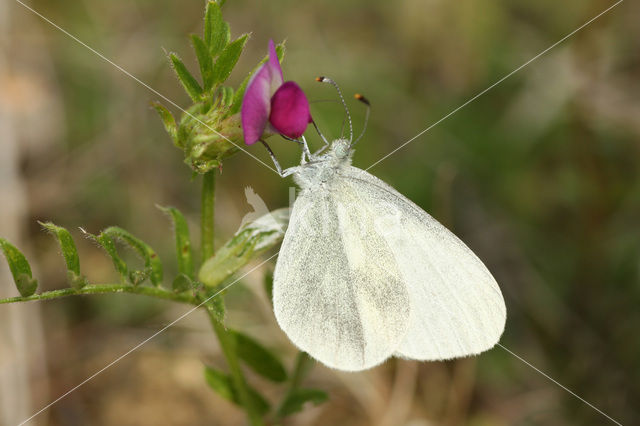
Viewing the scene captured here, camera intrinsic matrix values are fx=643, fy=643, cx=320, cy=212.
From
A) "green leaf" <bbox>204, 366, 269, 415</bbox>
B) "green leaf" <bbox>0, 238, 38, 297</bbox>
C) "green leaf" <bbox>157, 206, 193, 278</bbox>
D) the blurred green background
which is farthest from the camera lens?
the blurred green background

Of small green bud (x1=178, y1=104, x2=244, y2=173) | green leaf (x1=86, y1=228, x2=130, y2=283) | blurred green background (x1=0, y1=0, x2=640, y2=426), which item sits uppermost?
small green bud (x1=178, y1=104, x2=244, y2=173)

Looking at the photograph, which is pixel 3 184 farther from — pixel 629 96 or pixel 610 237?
pixel 629 96

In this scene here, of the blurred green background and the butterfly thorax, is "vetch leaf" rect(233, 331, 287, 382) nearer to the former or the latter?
the butterfly thorax

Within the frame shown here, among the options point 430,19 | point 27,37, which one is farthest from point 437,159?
point 27,37

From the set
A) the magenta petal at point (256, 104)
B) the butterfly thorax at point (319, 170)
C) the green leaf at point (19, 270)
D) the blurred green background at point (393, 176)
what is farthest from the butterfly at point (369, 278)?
the blurred green background at point (393, 176)

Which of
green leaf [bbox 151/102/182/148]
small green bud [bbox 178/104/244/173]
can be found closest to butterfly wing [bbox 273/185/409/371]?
small green bud [bbox 178/104/244/173]

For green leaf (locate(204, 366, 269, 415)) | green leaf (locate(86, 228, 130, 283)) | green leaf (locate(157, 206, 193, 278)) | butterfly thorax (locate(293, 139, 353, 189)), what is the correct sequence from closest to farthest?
1. green leaf (locate(86, 228, 130, 283))
2. green leaf (locate(157, 206, 193, 278))
3. butterfly thorax (locate(293, 139, 353, 189))
4. green leaf (locate(204, 366, 269, 415))

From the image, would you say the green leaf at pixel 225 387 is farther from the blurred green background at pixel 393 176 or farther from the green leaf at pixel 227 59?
the green leaf at pixel 227 59

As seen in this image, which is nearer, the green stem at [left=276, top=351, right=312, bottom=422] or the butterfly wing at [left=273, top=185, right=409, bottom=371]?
the butterfly wing at [left=273, top=185, right=409, bottom=371]
